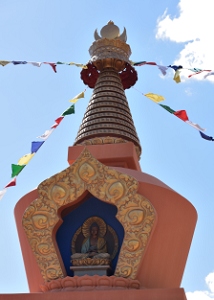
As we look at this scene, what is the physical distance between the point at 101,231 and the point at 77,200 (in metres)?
0.66

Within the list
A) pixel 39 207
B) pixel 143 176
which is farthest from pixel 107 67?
pixel 39 207

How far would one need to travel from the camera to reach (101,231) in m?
8.85

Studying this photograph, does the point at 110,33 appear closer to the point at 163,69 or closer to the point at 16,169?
the point at 163,69

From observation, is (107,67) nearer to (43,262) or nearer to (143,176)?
(143,176)

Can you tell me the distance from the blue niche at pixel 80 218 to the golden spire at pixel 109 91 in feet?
6.93

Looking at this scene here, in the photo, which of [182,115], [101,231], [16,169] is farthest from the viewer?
[182,115]

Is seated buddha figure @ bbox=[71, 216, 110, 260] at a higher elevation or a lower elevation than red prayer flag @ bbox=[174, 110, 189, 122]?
lower

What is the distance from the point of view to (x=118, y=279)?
800 cm

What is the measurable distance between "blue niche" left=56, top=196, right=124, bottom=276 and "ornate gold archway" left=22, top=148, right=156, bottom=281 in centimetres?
25

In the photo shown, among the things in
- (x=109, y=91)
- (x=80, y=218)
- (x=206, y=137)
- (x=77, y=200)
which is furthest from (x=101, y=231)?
(x=109, y=91)

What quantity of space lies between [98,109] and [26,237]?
12.9ft

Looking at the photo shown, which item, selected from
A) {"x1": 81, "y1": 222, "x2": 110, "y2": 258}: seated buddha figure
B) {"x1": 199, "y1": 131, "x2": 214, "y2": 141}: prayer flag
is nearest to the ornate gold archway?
{"x1": 81, "y1": 222, "x2": 110, "y2": 258}: seated buddha figure

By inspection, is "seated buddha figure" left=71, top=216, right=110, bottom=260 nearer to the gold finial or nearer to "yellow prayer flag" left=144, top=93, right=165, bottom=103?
"yellow prayer flag" left=144, top=93, right=165, bottom=103

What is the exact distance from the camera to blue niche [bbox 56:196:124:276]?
8.85m
